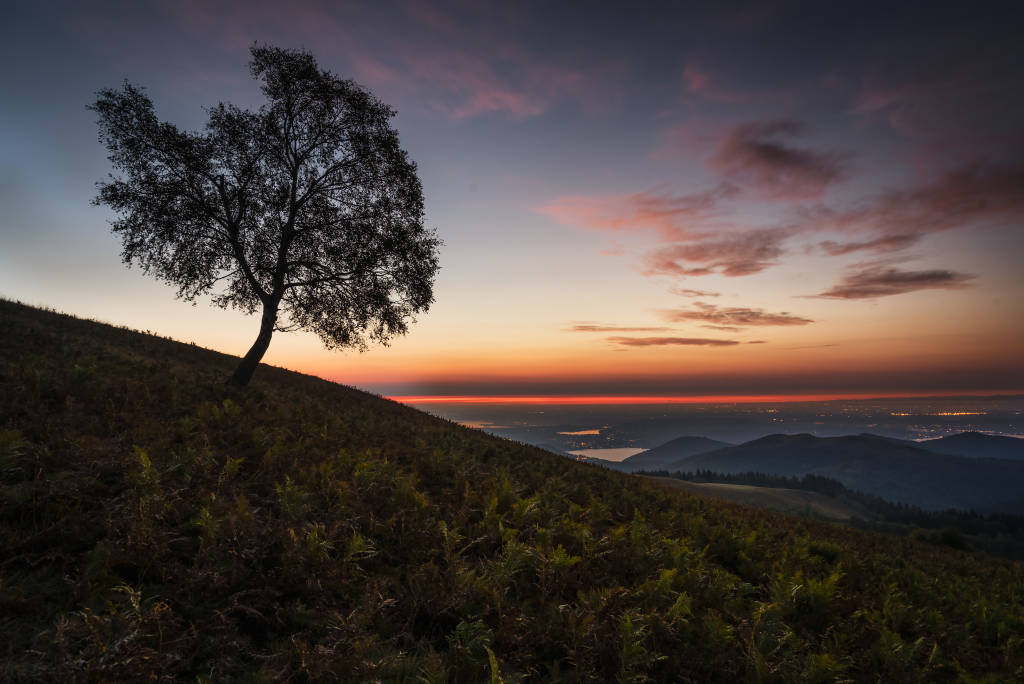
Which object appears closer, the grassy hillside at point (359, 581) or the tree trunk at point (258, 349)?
the grassy hillside at point (359, 581)

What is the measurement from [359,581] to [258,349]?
41.7 feet

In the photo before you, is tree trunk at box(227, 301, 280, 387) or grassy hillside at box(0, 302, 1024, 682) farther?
tree trunk at box(227, 301, 280, 387)

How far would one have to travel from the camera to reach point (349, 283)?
54.7 feet

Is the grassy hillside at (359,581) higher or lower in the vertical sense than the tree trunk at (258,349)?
lower

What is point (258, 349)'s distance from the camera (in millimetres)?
15211

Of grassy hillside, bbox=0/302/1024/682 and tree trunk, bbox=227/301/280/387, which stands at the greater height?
tree trunk, bbox=227/301/280/387

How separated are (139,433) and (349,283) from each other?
990cm

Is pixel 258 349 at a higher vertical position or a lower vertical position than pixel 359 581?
higher

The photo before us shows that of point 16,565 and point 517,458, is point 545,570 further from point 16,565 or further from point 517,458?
point 517,458

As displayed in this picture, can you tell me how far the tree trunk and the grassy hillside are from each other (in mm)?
4768

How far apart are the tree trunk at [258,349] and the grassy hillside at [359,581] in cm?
477

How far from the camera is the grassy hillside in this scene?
373cm

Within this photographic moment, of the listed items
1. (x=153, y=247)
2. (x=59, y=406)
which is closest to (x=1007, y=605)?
(x=59, y=406)

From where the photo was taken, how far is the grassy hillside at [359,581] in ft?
12.2
